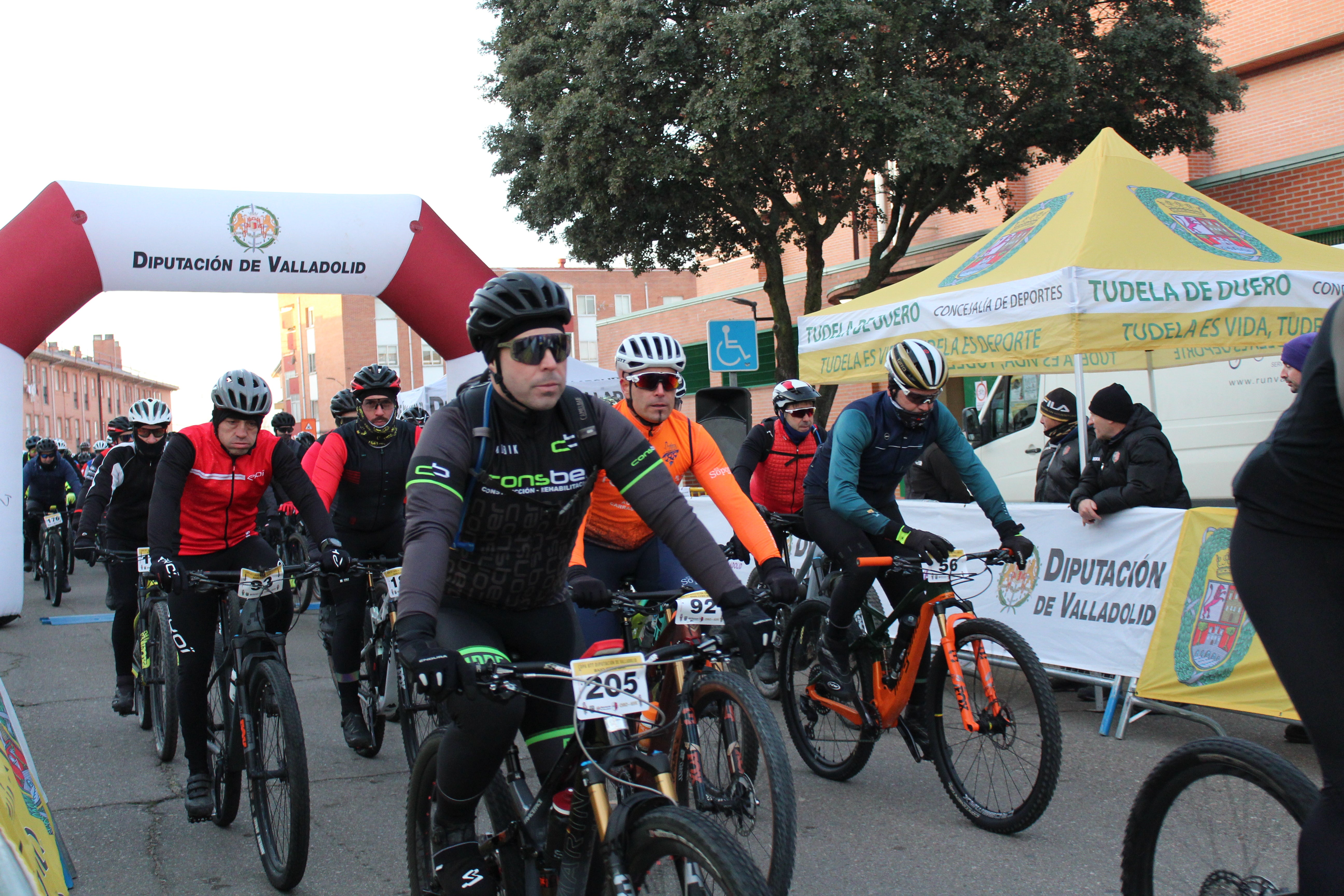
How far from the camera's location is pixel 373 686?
19.9ft

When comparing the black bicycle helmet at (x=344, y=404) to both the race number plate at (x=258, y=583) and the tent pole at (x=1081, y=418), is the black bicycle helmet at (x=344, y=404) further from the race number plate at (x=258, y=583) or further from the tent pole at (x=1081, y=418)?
the tent pole at (x=1081, y=418)

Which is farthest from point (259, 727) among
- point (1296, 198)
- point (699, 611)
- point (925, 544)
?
point (1296, 198)

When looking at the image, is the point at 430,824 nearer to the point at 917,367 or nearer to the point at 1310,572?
the point at 1310,572

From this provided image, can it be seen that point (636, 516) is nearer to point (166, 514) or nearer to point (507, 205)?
point (166, 514)

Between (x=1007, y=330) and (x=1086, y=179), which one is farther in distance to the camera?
(x=1086, y=179)

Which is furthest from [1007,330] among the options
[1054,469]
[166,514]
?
[166,514]

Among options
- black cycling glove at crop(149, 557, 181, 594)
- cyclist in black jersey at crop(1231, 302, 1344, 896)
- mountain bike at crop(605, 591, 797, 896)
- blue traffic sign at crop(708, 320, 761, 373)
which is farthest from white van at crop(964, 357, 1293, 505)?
cyclist in black jersey at crop(1231, 302, 1344, 896)

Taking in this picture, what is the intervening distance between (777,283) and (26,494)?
13.6 metres

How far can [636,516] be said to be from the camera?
4.94 metres

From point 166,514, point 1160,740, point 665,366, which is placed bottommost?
point 1160,740

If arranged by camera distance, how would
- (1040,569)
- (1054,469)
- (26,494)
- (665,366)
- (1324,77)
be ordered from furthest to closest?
1. (1324,77)
2. (26,494)
3. (1054,469)
4. (1040,569)
5. (665,366)

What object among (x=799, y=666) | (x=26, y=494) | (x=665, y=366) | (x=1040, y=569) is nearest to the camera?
(x=665, y=366)

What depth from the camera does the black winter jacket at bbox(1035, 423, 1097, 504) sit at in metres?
7.95

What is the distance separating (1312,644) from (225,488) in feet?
15.3
